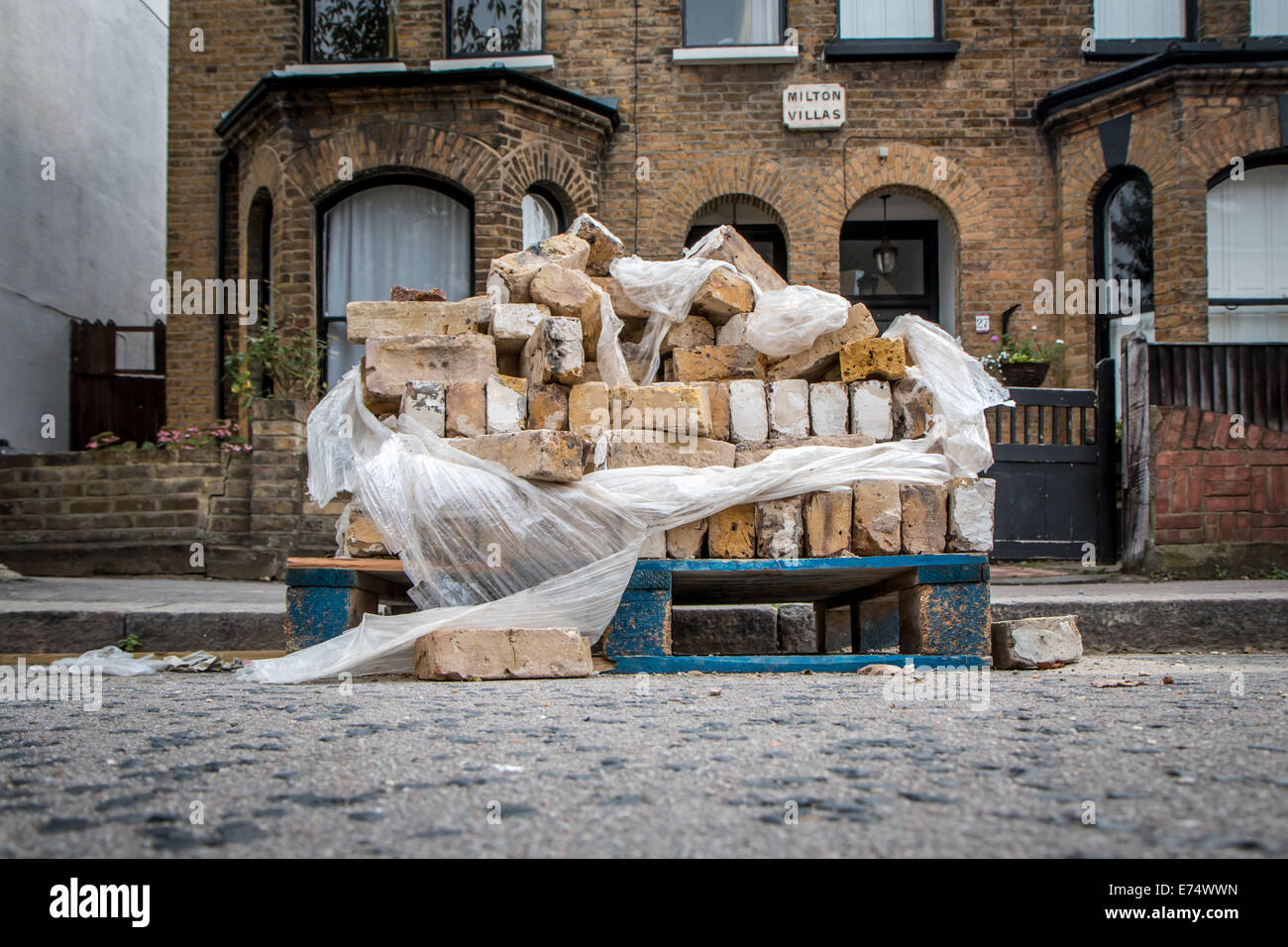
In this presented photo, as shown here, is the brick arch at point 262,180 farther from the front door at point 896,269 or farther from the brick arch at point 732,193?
the front door at point 896,269

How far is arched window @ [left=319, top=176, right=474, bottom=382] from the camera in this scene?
1015cm

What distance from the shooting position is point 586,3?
34.5 ft

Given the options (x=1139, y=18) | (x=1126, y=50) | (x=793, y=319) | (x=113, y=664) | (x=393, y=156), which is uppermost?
(x=1139, y=18)

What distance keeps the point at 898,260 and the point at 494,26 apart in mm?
5012

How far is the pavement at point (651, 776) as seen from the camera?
1.68 meters

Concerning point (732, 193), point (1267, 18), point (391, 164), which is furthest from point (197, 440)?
point (1267, 18)

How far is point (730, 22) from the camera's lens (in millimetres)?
10688

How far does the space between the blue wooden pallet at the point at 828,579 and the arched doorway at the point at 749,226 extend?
705 cm

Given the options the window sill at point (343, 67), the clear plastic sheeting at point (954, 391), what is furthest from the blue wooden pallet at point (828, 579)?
the window sill at point (343, 67)

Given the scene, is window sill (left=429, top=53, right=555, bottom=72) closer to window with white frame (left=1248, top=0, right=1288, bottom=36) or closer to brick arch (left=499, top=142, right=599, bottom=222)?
brick arch (left=499, top=142, right=599, bottom=222)

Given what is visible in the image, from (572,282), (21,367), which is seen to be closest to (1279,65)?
(572,282)

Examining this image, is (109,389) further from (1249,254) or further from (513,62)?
(1249,254)

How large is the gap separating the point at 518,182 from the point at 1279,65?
7104mm

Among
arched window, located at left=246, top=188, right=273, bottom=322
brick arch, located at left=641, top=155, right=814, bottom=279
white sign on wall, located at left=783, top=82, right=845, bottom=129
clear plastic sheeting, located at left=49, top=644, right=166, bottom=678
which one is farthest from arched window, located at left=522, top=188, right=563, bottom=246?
clear plastic sheeting, located at left=49, top=644, right=166, bottom=678
